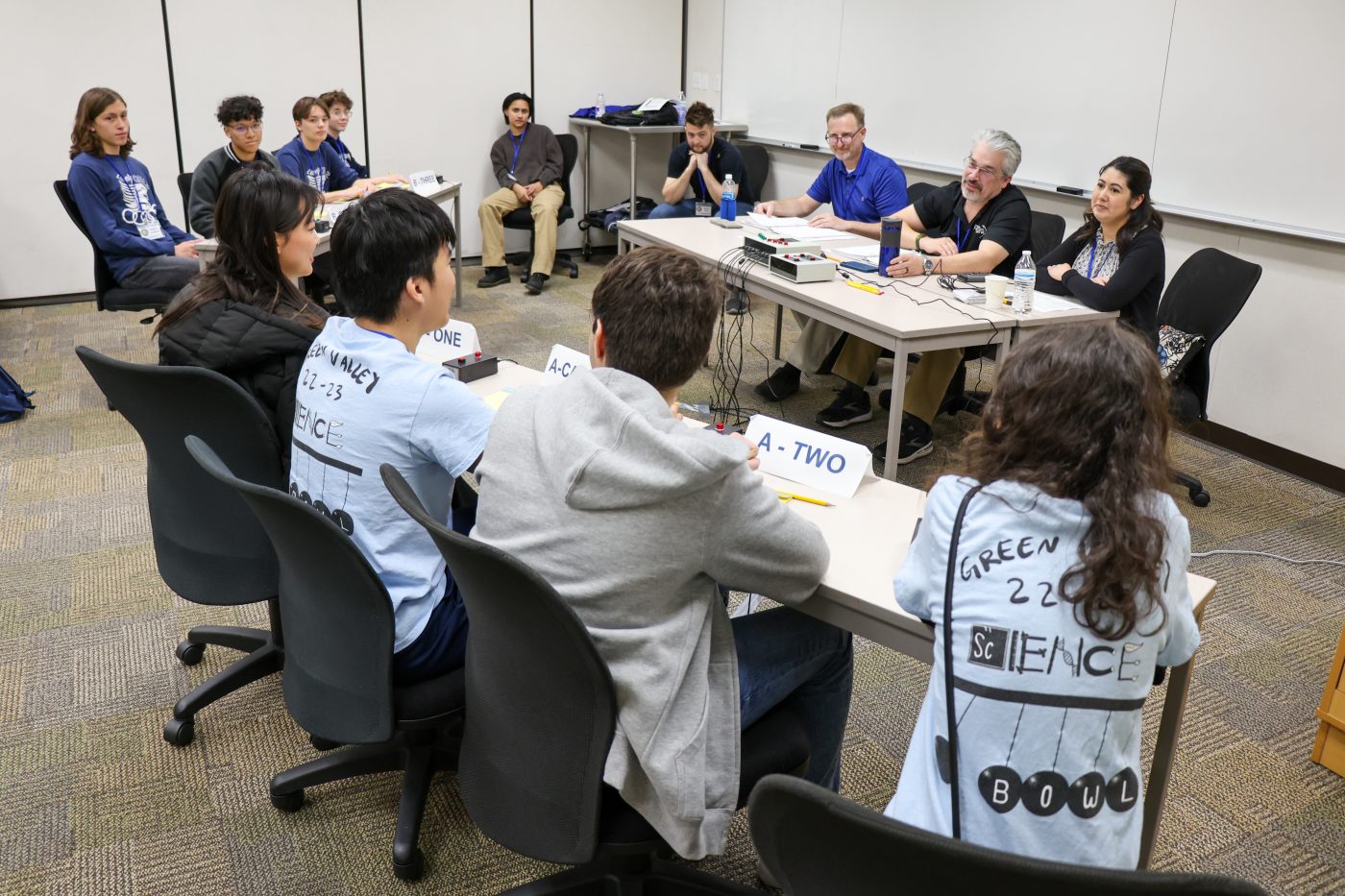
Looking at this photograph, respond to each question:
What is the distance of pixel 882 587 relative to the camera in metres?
1.54

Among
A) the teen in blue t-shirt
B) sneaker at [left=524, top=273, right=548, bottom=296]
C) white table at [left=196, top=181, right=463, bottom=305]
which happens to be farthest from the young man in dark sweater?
sneaker at [left=524, top=273, right=548, bottom=296]

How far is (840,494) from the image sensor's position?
187 centimetres

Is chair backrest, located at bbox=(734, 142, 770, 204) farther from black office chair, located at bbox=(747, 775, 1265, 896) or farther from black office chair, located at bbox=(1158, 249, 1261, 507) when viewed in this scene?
black office chair, located at bbox=(747, 775, 1265, 896)

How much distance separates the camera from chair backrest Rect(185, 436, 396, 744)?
1.42 meters

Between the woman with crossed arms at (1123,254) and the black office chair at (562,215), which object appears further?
the black office chair at (562,215)

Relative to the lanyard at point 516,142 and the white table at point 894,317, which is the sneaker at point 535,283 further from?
the white table at point 894,317

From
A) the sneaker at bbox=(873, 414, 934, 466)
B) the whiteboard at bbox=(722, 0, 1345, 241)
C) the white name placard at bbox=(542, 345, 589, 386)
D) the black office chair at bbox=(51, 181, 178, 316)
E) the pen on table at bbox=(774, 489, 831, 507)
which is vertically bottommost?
the sneaker at bbox=(873, 414, 934, 466)

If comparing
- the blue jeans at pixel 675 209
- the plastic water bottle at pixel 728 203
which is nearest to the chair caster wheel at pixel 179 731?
the plastic water bottle at pixel 728 203

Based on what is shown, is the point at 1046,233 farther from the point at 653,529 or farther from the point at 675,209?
the point at 653,529

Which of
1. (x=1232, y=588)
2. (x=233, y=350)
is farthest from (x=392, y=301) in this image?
(x=1232, y=588)

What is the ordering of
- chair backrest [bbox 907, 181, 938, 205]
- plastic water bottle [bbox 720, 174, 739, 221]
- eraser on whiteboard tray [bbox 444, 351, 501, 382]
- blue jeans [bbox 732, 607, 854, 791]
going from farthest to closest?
1. chair backrest [bbox 907, 181, 938, 205]
2. plastic water bottle [bbox 720, 174, 739, 221]
3. eraser on whiteboard tray [bbox 444, 351, 501, 382]
4. blue jeans [bbox 732, 607, 854, 791]

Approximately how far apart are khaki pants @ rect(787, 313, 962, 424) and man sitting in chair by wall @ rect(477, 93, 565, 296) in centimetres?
219

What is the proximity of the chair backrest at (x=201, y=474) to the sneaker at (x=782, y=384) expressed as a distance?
2.71 meters

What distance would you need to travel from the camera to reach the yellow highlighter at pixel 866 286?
3441 mm
